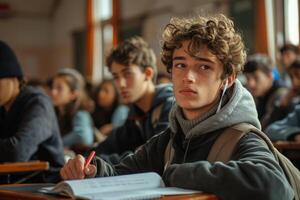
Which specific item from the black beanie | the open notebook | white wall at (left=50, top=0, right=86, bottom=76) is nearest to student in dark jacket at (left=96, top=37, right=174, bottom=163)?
the black beanie

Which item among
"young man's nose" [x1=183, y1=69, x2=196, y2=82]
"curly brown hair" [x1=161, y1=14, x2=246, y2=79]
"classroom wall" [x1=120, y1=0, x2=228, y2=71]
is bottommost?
"young man's nose" [x1=183, y1=69, x2=196, y2=82]

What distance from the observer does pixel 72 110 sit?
5316mm

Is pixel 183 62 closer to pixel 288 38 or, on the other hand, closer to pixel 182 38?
pixel 182 38

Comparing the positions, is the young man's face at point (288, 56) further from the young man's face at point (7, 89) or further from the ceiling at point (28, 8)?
the ceiling at point (28, 8)

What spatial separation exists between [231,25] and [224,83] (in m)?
0.20

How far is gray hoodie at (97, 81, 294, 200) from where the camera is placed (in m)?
1.51

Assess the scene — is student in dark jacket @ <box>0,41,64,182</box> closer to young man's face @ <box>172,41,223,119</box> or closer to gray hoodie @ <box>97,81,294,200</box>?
gray hoodie @ <box>97,81,294,200</box>

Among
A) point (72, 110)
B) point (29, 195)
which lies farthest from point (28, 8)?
point (29, 195)

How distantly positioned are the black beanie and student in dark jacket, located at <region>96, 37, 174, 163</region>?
53 cm

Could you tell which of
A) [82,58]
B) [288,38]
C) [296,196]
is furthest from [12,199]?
[82,58]

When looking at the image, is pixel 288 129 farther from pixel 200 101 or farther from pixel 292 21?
pixel 292 21

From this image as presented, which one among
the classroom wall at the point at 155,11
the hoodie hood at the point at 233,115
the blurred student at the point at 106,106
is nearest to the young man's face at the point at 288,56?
the blurred student at the point at 106,106

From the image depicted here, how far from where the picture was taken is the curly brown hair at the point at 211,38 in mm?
1819

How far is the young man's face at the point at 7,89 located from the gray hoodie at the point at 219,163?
51.2 inches
